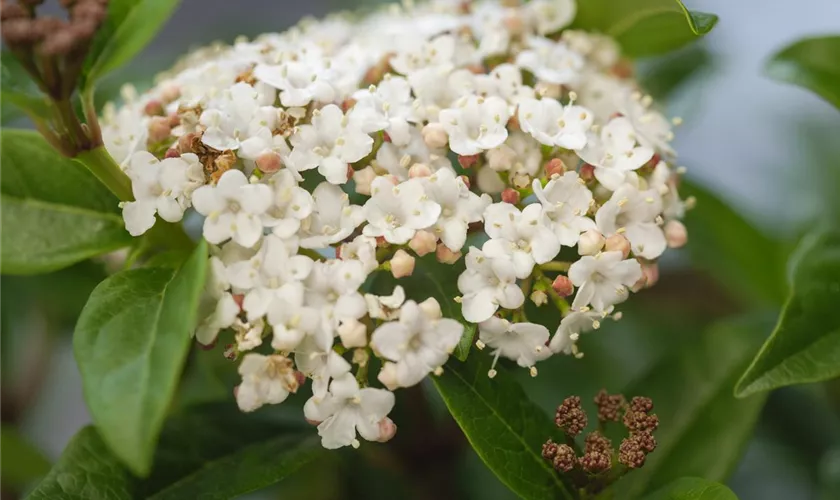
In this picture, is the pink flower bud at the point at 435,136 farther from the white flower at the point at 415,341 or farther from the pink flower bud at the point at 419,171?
the white flower at the point at 415,341

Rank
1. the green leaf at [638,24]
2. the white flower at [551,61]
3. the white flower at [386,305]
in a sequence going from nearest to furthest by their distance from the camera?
the white flower at [386,305] < the white flower at [551,61] < the green leaf at [638,24]

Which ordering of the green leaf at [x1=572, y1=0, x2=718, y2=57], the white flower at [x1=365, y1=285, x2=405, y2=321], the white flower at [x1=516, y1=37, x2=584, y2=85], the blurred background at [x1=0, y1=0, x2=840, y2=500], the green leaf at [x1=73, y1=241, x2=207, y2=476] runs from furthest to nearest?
the blurred background at [x1=0, y1=0, x2=840, y2=500], the green leaf at [x1=572, y1=0, x2=718, y2=57], the white flower at [x1=516, y1=37, x2=584, y2=85], the white flower at [x1=365, y1=285, x2=405, y2=321], the green leaf at [x1=73, y1=241, x2=207, y2=476]

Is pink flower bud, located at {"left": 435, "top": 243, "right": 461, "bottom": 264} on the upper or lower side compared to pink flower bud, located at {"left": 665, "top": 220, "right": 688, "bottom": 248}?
upper

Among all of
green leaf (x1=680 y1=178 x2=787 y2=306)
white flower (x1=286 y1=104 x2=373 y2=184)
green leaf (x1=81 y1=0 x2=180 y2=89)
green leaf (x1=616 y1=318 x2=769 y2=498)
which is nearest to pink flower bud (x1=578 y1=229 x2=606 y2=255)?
white flower (x1=286 y1=104 x2=373 y2=184)

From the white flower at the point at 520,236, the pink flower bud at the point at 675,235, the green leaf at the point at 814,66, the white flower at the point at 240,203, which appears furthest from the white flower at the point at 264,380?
the green leaf at the point at 814,66

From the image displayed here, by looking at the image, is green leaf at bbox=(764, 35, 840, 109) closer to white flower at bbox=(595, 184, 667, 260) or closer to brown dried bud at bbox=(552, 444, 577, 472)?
white flower at bbox=(595, 184, 667, 260)

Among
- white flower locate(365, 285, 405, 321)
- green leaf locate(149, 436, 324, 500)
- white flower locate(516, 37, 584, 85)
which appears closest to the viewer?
white flower locate(365, 285, 405, 321)

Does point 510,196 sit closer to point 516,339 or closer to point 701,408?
point 516,339

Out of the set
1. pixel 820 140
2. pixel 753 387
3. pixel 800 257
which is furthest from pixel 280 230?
pixel 820 140
